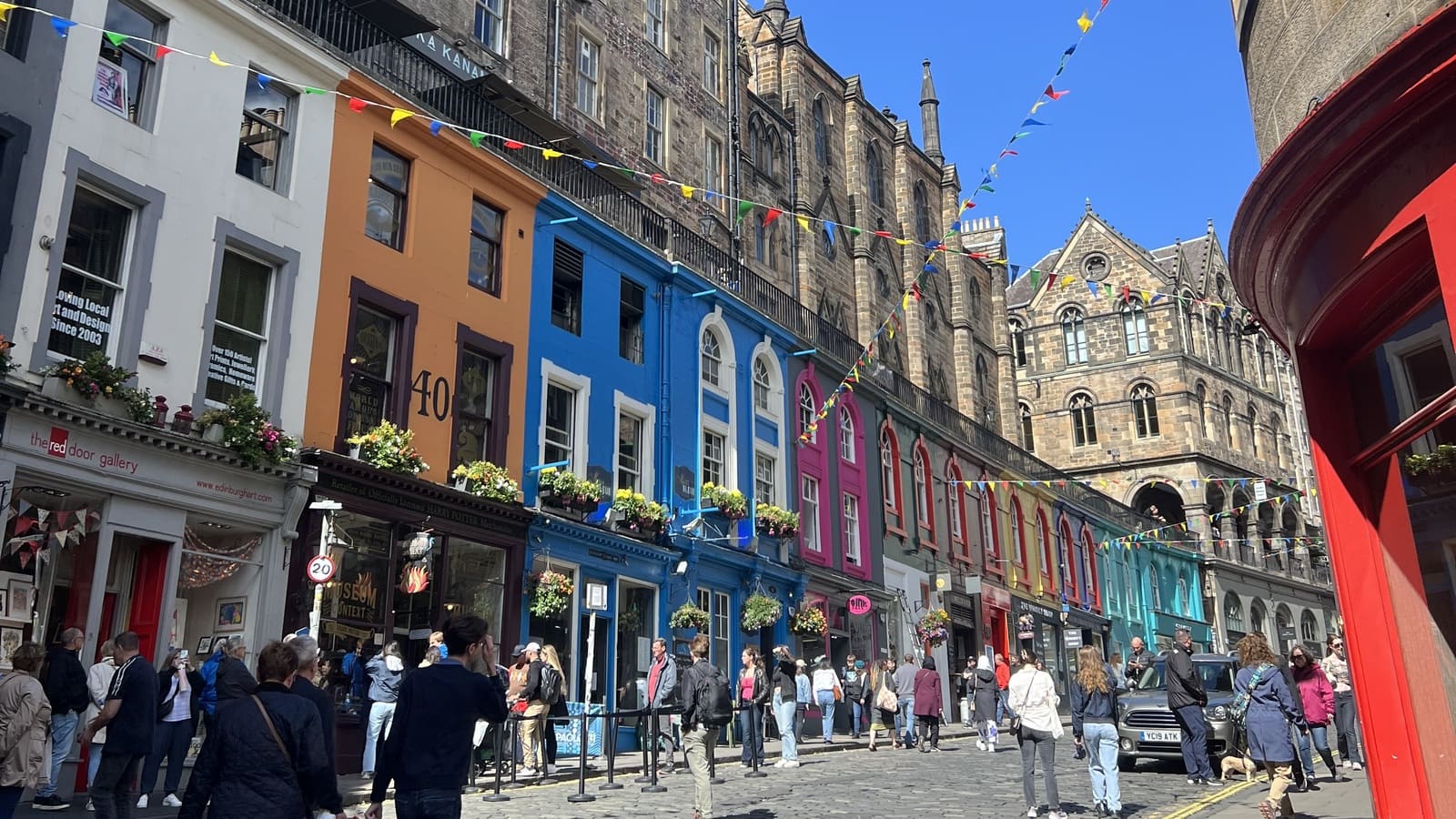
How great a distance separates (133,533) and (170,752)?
9.11 feet

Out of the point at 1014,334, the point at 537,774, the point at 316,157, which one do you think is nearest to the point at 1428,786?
the point at 537,774

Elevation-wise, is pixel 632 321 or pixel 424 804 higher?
pixel 632 321

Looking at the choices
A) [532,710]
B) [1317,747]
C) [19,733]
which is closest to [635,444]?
[532,710]

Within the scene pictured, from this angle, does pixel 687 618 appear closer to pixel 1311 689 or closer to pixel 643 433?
pixel 643 433

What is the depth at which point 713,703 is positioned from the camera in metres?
11.6

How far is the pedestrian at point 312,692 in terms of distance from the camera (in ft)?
19.1

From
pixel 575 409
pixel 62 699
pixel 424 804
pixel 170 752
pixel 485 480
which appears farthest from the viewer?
pixel 575 409

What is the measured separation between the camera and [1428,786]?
24.7 feet

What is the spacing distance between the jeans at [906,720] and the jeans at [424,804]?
52.7ft

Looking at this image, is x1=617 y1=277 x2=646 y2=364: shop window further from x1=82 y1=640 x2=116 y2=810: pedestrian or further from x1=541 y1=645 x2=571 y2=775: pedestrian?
x1=82 y1=640 x2=116 y2=810: pedestrian

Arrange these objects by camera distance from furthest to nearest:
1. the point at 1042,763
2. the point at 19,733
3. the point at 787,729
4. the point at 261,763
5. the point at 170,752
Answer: the point at 787,729, the point at 170,752, the point at 1042,763, the point at 19,733, the point at 261,763

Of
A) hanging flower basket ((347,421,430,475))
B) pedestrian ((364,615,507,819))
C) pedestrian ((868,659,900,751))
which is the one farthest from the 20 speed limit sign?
pedestrian ((868,659,900,751))

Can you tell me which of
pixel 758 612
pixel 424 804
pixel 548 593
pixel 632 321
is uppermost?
pixel 632 321

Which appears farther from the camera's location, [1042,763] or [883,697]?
[883,697]
